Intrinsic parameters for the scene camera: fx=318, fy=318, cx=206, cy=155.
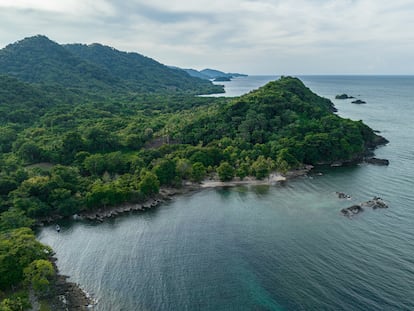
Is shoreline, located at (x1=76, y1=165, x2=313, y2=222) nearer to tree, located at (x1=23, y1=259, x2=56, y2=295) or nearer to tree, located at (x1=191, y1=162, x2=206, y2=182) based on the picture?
tree, located at (x1=191, y1=162, x2=206, y2=182)

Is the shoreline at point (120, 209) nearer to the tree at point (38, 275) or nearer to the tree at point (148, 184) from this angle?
the tree at point (148, 184)

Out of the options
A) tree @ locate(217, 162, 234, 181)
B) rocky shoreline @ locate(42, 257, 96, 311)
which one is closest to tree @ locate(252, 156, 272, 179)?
Result: tree @ locate(217, 162, 234, 181)

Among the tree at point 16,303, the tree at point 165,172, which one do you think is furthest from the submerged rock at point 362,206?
the tree at point 16,303

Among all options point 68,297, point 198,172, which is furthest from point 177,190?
point 68,297

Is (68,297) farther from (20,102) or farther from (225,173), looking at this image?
(20,102)

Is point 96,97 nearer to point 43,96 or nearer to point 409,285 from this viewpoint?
point 43,96

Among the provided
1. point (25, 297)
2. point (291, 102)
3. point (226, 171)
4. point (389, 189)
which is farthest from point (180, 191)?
point (291, 102)
